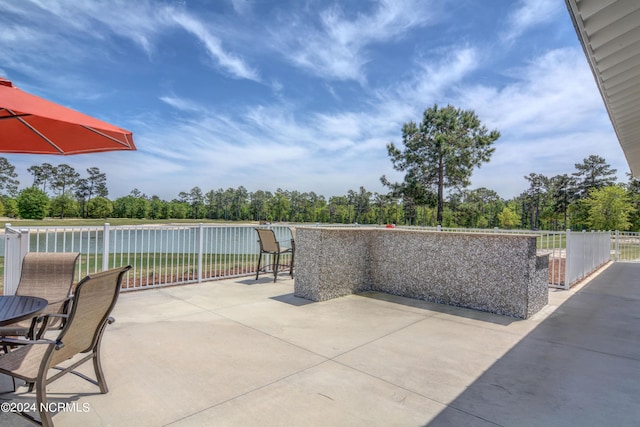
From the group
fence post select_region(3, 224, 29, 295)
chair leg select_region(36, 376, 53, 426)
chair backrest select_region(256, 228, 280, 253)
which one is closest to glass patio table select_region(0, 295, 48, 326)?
chair leg select_region(36, 376, 53, 426)

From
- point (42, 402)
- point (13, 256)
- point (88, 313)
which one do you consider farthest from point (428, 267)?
point (13, 256)

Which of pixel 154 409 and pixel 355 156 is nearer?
pixel 154 409

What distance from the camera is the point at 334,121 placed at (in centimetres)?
1666

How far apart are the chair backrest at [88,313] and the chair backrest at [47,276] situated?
129 cm

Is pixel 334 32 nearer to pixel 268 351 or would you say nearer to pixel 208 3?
pixel 208 3

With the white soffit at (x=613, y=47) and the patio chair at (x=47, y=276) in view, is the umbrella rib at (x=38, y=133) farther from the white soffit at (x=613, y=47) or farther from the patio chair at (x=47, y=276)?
the white soffit at (x=613, y=47)

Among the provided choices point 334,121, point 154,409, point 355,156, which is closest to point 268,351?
point 154,409

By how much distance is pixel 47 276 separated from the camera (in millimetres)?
3113

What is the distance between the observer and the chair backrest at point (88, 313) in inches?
71.6

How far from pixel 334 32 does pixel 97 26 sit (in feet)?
22.6

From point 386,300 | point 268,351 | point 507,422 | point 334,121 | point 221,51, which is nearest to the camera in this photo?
point 507,422

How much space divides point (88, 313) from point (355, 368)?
1909 millimetres

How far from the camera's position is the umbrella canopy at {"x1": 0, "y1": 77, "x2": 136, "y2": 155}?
107 inches

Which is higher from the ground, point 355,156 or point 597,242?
point 355,156
